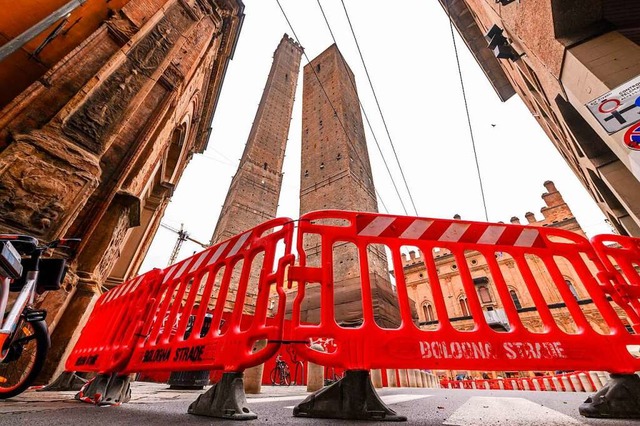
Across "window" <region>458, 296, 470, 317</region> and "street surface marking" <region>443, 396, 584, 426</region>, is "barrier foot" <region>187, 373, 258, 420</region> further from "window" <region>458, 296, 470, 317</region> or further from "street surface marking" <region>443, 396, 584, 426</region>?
"window" <region>458, 296, 470, 317</region>

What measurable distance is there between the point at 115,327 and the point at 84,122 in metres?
2.70

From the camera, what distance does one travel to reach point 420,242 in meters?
1.97

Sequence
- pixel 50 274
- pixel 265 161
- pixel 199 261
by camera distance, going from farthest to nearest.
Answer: pixel 265 161 → pixel 199 261 → pixel 50 274

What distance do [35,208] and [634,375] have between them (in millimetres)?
5158

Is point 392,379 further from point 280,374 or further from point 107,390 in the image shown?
point 107,390

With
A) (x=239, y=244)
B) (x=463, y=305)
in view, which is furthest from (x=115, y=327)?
(x=463, y=305)

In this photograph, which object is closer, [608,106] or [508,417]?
[508,417]

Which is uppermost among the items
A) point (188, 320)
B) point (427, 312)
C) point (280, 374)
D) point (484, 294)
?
point (484, 294)

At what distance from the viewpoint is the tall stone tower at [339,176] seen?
862cm

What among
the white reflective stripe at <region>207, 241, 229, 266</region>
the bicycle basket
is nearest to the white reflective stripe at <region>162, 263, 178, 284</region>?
the white reflective stripe at <region>207, 241, 229, 266</region>

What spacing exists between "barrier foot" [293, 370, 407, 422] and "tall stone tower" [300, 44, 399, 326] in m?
6.86

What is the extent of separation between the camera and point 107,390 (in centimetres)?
191

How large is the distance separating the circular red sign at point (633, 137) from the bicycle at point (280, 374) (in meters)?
8.84

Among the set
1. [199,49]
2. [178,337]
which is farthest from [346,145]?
[178,337]
